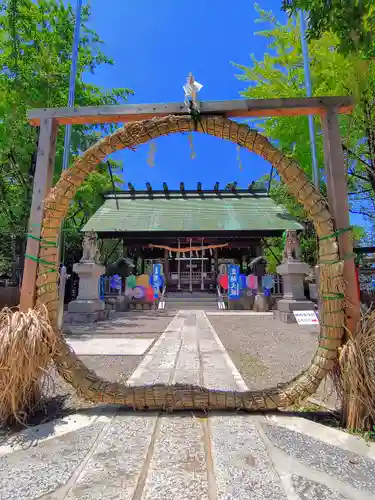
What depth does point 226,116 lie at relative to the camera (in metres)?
2.55

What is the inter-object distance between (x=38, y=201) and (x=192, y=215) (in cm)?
1599

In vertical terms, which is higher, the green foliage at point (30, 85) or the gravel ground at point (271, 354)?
the green foliage at point (30, 85)

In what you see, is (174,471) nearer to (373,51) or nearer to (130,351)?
(130,351)

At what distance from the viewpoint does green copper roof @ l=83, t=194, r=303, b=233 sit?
16.3 meters

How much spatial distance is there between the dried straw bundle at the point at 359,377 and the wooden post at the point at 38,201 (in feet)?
8.01

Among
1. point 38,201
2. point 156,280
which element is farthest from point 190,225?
point 38,201

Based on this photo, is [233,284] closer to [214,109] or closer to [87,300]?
[87,300]

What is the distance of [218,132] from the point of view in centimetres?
253

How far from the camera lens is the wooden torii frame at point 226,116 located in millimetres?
2348

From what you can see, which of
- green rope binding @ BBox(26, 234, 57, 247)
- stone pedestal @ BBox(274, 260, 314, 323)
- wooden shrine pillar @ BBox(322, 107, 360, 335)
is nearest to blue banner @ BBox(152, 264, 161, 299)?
stone pedestal @ BBox(274, 260, 314, 323)

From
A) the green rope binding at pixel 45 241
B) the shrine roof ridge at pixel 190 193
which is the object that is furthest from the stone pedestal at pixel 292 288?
the shrine roof ridge at pixel 190 193

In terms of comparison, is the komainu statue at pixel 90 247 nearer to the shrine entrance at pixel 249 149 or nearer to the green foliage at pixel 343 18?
the shrine entrance at pixel 249 149

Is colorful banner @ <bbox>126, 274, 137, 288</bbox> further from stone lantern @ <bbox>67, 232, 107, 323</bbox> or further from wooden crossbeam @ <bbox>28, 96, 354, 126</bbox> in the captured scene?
wooden crossbeam @ <bbox>28, 96, 354, 126</bbox>

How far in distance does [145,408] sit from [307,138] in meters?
9.87
